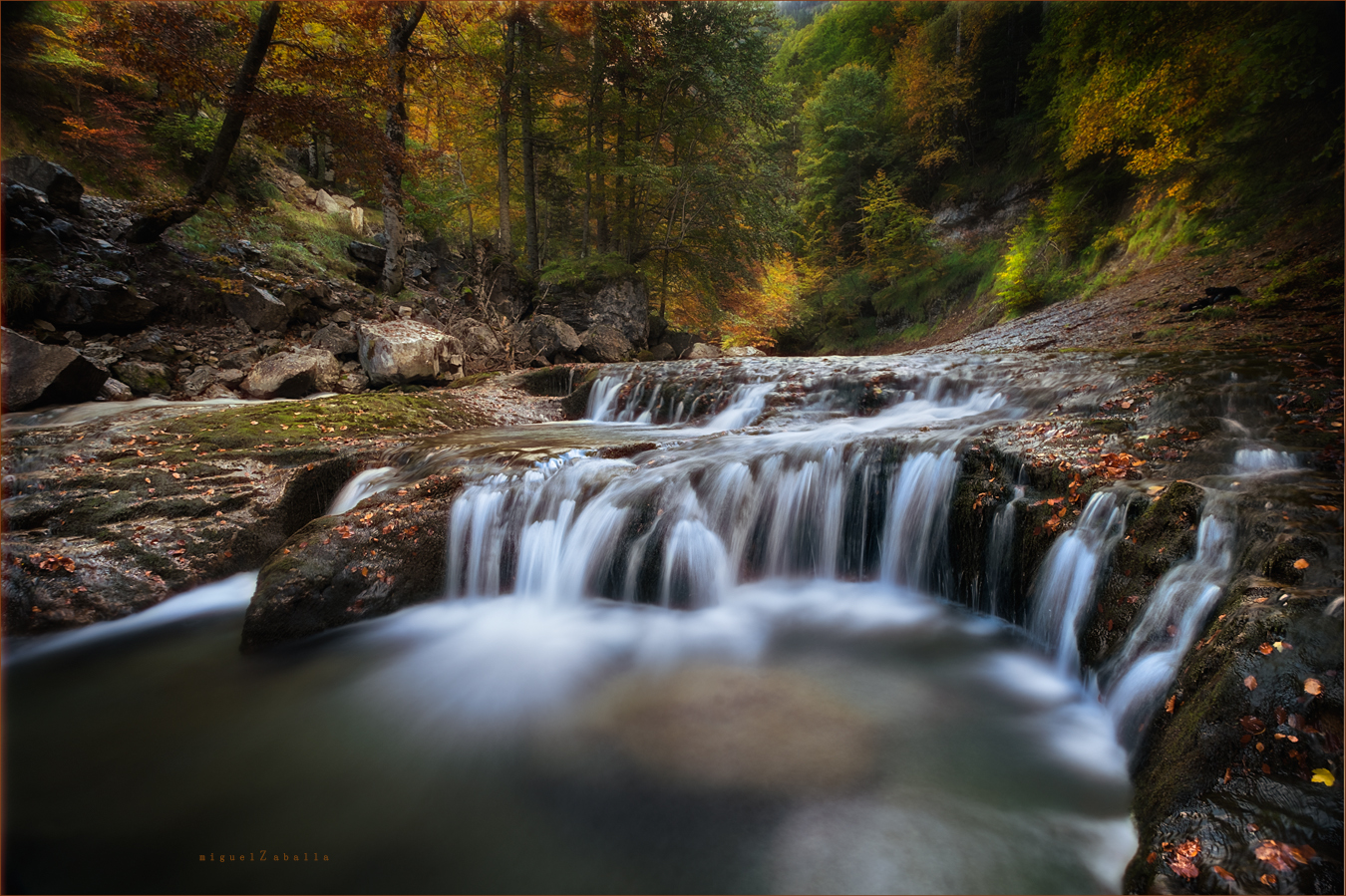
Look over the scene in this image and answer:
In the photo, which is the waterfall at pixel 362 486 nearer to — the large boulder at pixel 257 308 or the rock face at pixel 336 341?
the rock face at pixel 336 341

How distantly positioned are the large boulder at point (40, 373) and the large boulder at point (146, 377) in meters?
0.72

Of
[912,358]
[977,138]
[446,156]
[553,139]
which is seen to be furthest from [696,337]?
[977,138]

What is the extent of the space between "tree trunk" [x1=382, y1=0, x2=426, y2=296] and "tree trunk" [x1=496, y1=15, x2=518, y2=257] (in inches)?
126

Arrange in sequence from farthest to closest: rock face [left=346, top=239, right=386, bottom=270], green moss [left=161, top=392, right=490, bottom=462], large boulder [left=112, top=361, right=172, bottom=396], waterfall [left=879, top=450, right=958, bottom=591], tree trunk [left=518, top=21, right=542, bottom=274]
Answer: tree trunk [left=518, top=21, right=542, bottom=274], rock face [left=346, top=239, right=386, bottom=270], large boulder [left=112, top=361, right=172, bottom=396], green moss [left=161, top=392, right=490, bottom=462], waterfall [left=879, top=450, right=958, bottom=591]

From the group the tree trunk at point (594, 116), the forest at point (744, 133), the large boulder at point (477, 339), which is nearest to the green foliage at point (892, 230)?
the forest at point (744, 133)

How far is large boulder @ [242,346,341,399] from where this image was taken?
8.05 meters

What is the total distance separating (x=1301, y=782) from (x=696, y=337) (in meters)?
17.3

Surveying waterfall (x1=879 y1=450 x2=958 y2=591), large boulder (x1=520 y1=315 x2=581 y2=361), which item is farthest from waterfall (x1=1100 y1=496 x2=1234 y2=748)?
large boulder (x1=520 y1=315 x2=581 y2=361)

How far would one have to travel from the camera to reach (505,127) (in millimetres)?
15016

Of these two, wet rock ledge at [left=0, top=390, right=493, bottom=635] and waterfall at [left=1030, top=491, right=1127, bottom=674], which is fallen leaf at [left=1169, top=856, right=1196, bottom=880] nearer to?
waterfall at [left=1030, top=491, right=1127, bottom=674]

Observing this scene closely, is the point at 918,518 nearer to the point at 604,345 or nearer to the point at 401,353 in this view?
the point at 401,353

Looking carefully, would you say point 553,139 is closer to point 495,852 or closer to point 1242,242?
point 1242,242

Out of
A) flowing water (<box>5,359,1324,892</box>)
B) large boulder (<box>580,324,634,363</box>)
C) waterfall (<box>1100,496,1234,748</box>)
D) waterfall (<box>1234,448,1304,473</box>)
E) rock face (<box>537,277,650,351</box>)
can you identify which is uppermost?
rock face (<box>537,277,650,351</box>)

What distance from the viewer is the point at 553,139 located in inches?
620
